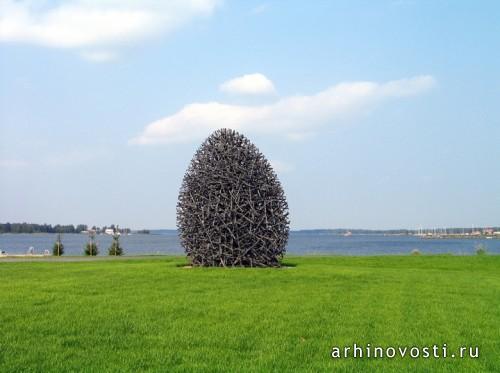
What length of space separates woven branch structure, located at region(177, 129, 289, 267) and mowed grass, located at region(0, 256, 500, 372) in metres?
4.05

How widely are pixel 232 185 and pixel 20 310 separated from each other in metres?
11.7

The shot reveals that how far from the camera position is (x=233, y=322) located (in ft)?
31.5

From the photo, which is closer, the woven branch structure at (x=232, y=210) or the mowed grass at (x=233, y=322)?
the mowed grass at (x=233, y=322)

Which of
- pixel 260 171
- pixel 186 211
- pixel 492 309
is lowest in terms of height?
pixel 492 309

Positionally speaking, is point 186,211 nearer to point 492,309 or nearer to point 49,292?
point 49,292

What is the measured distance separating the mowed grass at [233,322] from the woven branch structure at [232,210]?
13.3 ft

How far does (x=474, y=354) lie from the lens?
7625mm

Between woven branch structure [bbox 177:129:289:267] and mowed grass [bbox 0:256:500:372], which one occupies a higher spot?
woven branch structure [bbox 177:129:289:267]

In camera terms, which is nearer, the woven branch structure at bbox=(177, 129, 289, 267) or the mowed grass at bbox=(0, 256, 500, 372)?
the mowed grass at bbox=(0, 256, 500, 372)

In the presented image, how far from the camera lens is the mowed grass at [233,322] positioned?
706cm

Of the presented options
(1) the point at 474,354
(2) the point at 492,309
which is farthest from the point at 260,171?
(1) the point at 474,354

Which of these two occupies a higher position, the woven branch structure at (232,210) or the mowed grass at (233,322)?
the woven branch structure at (232,210)

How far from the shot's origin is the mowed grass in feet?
23.2

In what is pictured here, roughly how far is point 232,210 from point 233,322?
11403mm
